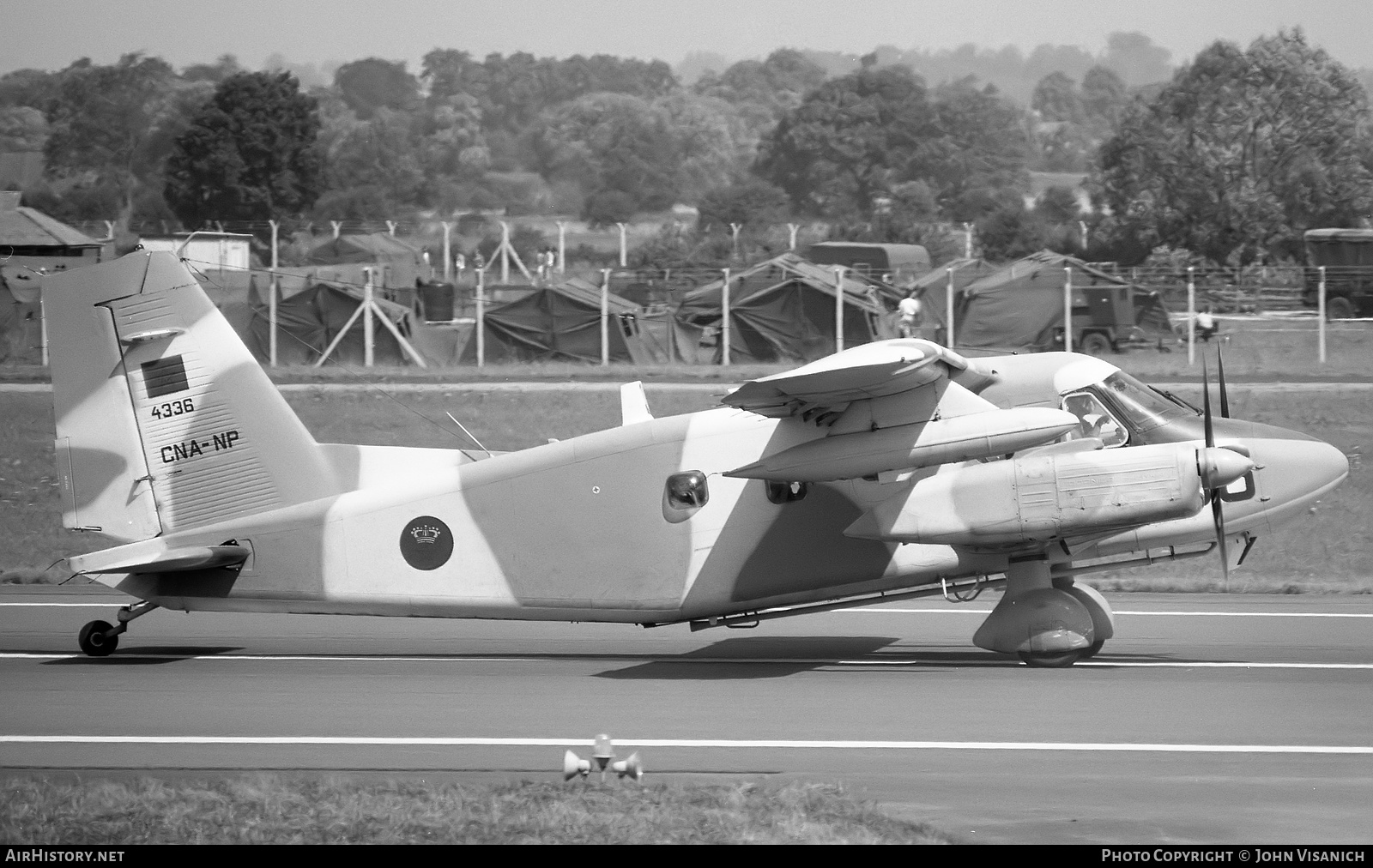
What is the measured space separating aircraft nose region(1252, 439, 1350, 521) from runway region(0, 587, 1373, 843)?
1.48 meters

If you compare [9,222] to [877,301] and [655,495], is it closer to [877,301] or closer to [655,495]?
[877,301]

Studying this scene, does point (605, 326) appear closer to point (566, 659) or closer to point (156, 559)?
point (566, 659)

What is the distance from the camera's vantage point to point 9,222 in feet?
134

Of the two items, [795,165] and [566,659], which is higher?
[795,165]

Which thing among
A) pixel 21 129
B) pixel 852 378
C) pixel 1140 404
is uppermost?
pixel 21 129

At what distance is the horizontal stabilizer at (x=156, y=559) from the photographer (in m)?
13.4

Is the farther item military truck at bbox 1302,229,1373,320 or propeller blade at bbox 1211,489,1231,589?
military truck at bbox 1302,229,1373,320

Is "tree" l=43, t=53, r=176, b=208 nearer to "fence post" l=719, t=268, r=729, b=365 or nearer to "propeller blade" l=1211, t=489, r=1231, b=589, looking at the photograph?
"fence post" l=719, t=268, r=729, b=365

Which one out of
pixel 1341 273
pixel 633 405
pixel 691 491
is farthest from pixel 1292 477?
pixel 1341 273

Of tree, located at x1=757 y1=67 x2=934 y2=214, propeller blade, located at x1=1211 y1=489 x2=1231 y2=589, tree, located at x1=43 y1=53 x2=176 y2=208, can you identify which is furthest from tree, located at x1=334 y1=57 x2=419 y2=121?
propeller blade, located at x1=1211 y1=489 x2=1231 y2=589

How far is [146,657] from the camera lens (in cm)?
1422

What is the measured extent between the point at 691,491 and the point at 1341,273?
111 ft

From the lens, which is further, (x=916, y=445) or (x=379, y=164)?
(x=379, y=164)

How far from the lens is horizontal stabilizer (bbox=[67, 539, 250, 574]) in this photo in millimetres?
13367
